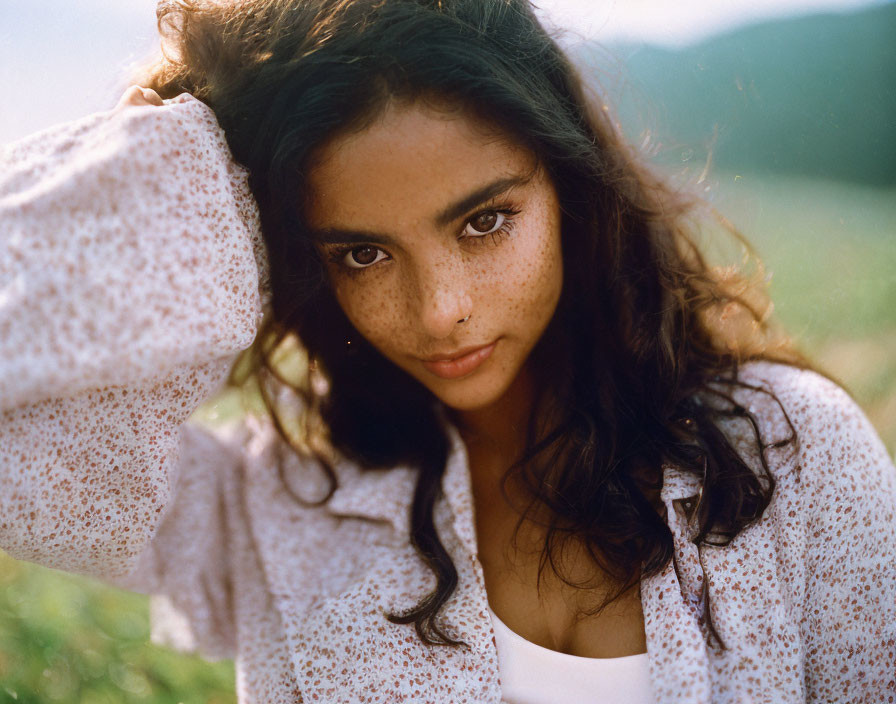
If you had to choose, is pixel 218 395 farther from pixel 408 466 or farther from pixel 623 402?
pixel 623 402

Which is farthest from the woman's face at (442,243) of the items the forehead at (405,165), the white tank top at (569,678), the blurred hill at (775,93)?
the white tank top at (569,678)

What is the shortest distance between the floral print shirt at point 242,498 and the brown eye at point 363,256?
0.47 feet

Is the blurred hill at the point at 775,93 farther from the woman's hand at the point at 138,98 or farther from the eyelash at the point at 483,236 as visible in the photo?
the woman's hand at the point at 138,98

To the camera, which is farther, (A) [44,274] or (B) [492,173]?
(B) [492,173]

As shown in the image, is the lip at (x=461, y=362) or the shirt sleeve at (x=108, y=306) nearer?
the shirt sleeve at (x=108, y=306)

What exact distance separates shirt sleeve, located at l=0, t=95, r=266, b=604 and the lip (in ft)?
0.91

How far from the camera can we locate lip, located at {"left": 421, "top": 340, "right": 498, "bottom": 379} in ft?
4.09

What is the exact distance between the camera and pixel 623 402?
1.37m

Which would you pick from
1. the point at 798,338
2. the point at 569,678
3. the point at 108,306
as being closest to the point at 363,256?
the point at 108,306

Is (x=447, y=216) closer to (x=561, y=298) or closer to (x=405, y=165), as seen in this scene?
(x=405, y=165)

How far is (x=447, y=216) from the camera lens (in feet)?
3.70

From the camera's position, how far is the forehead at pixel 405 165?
111 cm

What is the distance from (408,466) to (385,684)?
1.23 ft

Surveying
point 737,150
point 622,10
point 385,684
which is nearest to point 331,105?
point 622,10
